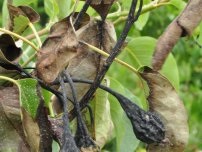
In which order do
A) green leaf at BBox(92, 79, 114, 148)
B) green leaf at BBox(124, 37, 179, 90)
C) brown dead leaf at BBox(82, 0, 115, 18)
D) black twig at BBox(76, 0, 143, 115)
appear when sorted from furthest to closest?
green leaf at BBox(124, 37, 179, 90) → green leaf at BBox(92, 79, 114, 148) → brown dead leaf at BBox(82, 0, 115, 18) → black twig at BBox(76, 0, 143, 115)

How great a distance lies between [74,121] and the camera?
106cm

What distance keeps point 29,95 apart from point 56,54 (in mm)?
79

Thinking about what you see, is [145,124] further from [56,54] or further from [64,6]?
[64,6]

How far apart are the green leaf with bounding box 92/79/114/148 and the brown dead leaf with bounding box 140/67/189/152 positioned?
0.13 m

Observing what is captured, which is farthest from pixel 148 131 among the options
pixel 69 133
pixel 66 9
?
pixel 66 9

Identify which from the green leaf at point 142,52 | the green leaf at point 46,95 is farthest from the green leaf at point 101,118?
the green leaf at point 142,52

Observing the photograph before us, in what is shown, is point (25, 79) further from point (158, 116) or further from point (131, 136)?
point (131, 136)

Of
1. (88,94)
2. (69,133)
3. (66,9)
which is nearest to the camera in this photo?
(69,133)

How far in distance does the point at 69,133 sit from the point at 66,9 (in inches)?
16.3

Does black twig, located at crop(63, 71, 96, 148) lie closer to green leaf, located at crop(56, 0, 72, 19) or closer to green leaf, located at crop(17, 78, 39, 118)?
green leaf, located at crop(17, 78, 39, 118)

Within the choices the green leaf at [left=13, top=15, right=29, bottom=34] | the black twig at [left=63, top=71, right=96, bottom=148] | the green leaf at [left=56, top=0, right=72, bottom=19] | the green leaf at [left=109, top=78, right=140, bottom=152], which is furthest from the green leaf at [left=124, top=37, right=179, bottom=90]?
the black twig at [left=63, top=71, right=96, bottom=148]

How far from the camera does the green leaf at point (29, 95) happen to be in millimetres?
914

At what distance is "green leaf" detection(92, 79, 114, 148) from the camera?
3.71 ft

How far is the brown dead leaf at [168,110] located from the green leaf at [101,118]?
130mm
